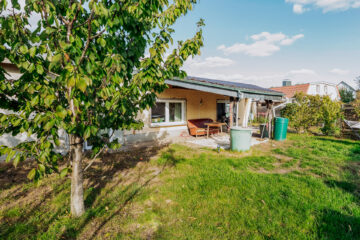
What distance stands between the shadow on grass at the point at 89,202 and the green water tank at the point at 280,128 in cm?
648

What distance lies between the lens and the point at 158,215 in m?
3.04

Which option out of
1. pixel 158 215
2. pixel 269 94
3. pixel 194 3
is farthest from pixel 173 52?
pixel 269 94

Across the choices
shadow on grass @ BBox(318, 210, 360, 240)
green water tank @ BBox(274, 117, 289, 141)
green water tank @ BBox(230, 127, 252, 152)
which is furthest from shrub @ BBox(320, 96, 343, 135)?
shadow on grass @ BBox(318, 210, 360, 240)

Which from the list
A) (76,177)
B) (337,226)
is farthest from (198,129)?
(76,177)

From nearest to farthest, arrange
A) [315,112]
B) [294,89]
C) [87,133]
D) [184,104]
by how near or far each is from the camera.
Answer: [87,133] → [315,112] → [184,104] → [294,89]

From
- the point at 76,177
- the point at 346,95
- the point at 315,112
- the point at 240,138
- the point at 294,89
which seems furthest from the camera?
the point at 346,95

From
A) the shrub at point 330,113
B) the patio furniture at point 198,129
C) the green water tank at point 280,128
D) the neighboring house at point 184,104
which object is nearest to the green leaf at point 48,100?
the neighboring house at point 184,104

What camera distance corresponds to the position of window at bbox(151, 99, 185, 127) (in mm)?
9594

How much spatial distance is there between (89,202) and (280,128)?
9.22 metres

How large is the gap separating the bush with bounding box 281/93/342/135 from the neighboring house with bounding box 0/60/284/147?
1952mm

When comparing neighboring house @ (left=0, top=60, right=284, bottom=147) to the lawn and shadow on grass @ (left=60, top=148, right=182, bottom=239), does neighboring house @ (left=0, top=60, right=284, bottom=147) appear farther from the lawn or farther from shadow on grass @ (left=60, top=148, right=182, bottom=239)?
shadow on grass @ (left=60, top=148, right=182, bottom=239)

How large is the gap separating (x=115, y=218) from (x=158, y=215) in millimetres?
716

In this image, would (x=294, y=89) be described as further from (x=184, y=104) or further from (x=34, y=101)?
(x=34, y=101)

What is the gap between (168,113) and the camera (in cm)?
1009
